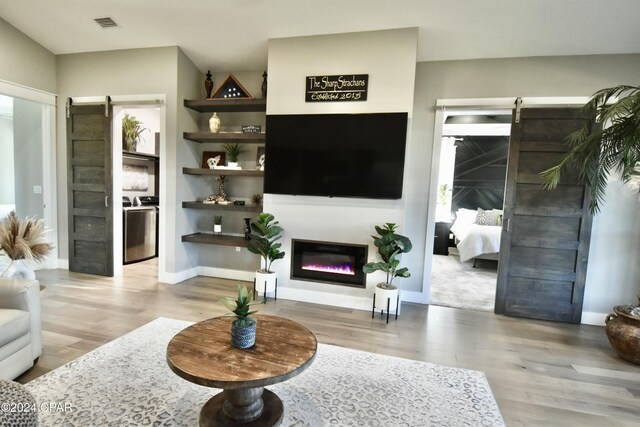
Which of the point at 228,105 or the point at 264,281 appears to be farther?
the point at 228,105

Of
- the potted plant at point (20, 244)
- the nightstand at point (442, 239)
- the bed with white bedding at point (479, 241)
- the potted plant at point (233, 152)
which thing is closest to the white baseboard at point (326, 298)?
the potted plant at point (233, 152)

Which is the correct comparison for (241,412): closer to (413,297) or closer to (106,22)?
(413,297)

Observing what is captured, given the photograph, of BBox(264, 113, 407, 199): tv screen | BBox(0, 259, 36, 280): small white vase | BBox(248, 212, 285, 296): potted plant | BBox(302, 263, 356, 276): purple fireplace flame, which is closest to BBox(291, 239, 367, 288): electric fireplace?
BBox(302, 263, 356, 276): purple fireplace flame

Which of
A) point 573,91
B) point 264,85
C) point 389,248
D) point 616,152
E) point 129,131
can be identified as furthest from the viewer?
point 129,131

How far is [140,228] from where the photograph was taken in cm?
536

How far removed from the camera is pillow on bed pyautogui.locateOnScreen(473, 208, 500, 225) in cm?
647

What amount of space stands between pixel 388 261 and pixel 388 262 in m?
0.01

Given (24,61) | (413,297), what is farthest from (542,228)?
(24,61)

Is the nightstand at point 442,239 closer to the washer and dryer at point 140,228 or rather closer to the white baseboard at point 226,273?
the white baseboard at point 226,273

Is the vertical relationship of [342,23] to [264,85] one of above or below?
above

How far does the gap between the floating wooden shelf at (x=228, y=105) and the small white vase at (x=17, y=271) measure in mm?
2685

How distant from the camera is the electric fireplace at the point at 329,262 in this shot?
3.73m

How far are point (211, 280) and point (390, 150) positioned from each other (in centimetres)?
302

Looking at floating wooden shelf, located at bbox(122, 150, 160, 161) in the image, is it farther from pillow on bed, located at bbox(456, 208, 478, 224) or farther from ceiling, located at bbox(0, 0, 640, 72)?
pillow on bed, located at bbox(456, 208, 478, 224)
